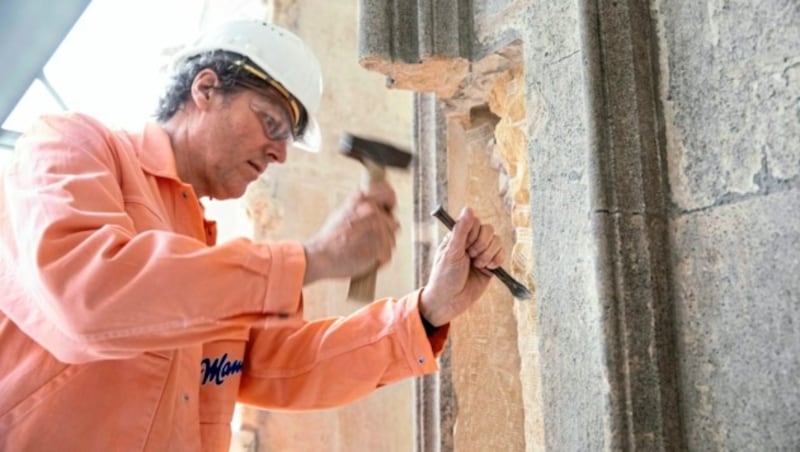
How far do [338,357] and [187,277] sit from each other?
687 millimetres

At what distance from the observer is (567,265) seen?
104cm

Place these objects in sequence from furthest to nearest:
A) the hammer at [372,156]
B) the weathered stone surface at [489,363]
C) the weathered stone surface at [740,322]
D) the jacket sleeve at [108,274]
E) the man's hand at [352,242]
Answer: the weathered stone surface at [489,363], the hammer at [372,156], the man's hand at [352,242], the jacket sleeve at [108,274], the weathered stone surface at [740,322]

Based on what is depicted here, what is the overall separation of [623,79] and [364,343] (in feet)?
2.84

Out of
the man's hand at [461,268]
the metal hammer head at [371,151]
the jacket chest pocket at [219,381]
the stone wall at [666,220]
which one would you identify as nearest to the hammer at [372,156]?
the metal hammer head at [371,151]

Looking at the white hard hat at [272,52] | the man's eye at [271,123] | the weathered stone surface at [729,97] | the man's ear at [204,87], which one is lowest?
the weathered stone surface at [729,97]

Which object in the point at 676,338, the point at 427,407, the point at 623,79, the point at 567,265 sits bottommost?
the point at 427,407

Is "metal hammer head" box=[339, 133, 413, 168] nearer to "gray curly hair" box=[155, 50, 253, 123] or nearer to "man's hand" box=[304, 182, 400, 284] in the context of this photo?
"man's hand" box=[304, 182, 400, 284]

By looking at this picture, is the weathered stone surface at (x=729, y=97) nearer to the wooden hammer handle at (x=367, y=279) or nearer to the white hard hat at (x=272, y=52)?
the wooden hammer handle at (x=367, y=279)

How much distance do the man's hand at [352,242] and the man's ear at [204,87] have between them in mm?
499

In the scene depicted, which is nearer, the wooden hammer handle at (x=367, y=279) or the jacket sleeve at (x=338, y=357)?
the wooden hammer handle at (x=367, y=279)

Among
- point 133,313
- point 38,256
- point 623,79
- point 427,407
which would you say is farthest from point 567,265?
point 427,407

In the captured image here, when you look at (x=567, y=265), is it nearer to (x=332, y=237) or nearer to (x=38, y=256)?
(x=332, y=237)

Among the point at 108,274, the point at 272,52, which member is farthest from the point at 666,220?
the point at 272,52

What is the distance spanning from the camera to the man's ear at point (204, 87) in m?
1.47
